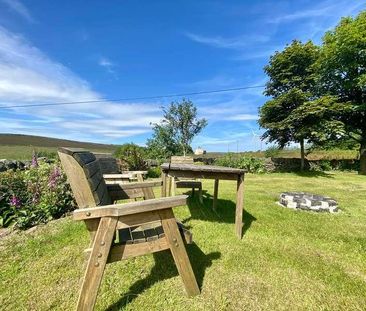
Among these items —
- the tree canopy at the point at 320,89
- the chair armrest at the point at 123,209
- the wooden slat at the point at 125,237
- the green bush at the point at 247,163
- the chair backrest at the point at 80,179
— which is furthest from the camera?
the green bush at the point at 247,163

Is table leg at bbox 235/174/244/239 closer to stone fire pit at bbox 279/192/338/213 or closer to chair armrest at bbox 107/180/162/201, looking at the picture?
chair armrest at bbox 107/180/162/201

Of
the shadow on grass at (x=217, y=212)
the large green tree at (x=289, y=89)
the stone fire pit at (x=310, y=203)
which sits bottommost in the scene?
the shadow on grass at (x=217, y=212)

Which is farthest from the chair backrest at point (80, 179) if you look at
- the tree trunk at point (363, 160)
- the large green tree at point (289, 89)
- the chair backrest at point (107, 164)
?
the tree trunk at point (363, 160)

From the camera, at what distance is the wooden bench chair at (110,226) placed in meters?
1.63

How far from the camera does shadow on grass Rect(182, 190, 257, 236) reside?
13.8ft

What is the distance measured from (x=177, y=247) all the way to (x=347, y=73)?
51.2ft

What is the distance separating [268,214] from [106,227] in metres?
3.80

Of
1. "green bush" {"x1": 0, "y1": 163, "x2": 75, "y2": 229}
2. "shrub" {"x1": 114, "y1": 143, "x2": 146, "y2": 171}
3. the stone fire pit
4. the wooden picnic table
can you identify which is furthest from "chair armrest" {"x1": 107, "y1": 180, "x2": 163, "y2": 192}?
"shrub" {"x1": 114, "y1": 143, "x2": 146, "y2": 171}

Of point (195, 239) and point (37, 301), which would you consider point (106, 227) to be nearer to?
point (37, 301)

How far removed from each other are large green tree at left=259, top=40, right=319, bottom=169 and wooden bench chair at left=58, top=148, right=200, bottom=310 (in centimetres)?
1217

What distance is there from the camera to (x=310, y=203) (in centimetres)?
505

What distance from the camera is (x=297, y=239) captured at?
346cm

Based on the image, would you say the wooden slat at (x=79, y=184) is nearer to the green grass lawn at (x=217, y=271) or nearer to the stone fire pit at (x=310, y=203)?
the green grass lawn at (x=217, y=271)

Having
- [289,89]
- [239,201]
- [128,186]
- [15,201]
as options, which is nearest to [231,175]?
[239,201]
